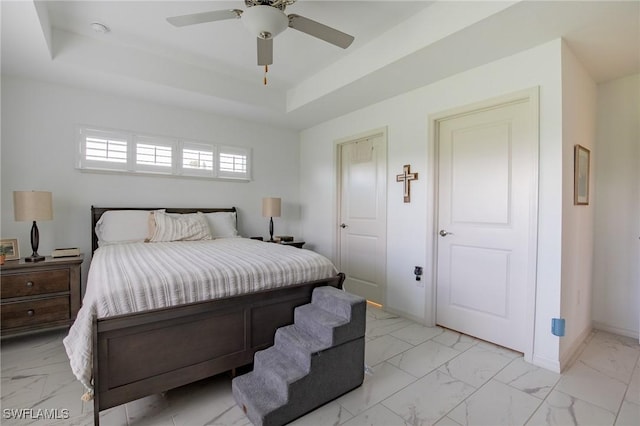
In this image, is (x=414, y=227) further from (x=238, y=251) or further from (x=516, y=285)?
(x=238, y=251)

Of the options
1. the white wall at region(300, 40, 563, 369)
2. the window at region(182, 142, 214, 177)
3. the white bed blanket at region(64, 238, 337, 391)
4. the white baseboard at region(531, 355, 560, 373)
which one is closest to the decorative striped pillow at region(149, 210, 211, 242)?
the white bed blanket at region(64, 238, 337, 391)

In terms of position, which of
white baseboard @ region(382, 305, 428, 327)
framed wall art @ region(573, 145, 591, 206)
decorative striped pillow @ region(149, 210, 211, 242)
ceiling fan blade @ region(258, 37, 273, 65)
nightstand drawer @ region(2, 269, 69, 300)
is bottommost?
white baseboard @ region(382, 305, 428, 327)

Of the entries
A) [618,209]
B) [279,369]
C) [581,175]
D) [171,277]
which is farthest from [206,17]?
[618,209]

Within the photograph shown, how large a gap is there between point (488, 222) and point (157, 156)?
3.76 metres

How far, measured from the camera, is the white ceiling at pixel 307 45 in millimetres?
2049

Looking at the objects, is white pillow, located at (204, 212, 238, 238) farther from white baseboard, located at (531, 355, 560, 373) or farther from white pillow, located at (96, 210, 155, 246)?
white baseboard, located at (531, 355, 560, 373)

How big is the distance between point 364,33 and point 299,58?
75 cm

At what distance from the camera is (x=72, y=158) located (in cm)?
321

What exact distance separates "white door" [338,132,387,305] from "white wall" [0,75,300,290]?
4.81 feet

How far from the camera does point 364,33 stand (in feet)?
8.70

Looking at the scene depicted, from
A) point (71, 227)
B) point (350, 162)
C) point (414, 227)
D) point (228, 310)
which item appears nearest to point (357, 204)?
point (350, 162)

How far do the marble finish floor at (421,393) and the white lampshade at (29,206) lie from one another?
1120 millimetres

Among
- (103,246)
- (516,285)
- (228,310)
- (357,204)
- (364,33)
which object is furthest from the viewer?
(357,204)

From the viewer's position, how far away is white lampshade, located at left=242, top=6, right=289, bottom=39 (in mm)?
1817
